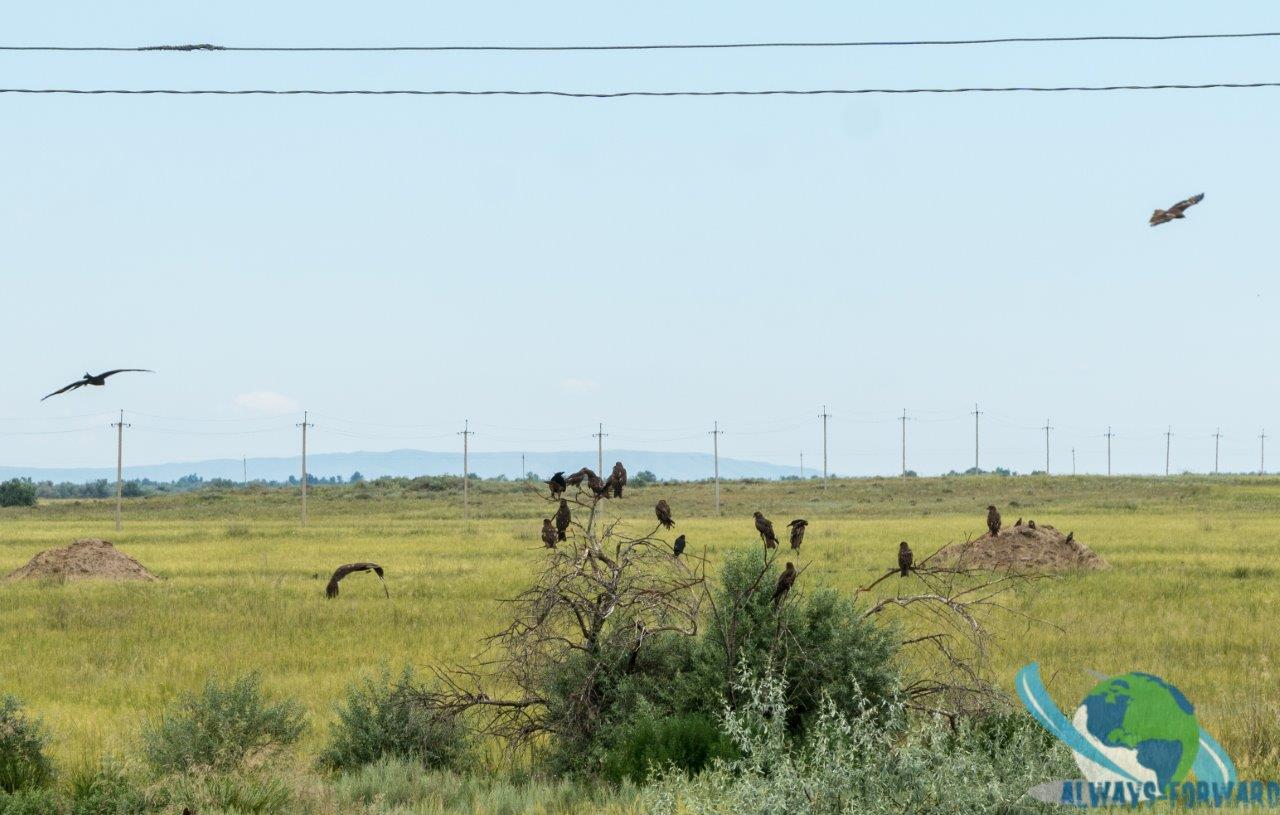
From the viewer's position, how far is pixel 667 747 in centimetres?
930

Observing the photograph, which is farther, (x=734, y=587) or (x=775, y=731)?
(x=734, y=587)

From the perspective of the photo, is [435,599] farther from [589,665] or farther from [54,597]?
[589,665]

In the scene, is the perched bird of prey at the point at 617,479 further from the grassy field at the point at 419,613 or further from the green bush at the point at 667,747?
the grassy field at the point at 419,613

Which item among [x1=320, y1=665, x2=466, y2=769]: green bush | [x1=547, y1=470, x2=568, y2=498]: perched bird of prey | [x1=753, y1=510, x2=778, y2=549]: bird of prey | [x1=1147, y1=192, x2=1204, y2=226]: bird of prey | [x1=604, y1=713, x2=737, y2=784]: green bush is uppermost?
[x1=1147, y1=192, x2=1204, y2=226]: bird of prey

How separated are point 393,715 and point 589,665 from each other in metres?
2.03

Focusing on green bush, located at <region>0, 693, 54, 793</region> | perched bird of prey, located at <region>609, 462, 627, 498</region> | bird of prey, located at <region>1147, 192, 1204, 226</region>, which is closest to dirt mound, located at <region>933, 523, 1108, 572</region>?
bird of prey, located at <region>1147, 192, 1204, 226</region>

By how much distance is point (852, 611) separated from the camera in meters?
10.6

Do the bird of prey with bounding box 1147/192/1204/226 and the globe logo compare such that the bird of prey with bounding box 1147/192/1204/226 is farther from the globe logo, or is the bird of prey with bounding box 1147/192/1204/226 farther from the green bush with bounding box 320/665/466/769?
the green bush with bounding box 320/665/466/769

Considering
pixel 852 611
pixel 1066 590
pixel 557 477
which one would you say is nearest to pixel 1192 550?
pixel 1066 590

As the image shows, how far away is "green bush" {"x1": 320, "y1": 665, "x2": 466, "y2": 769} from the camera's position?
36.7ft

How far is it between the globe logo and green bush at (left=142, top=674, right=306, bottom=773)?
6.68 meters

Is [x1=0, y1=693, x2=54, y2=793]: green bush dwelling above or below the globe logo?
below

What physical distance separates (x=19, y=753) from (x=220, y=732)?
5.29ft

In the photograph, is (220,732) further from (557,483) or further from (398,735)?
(557,483)
